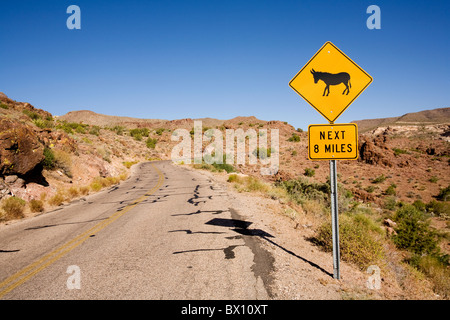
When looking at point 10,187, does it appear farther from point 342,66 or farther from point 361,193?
point 361,193

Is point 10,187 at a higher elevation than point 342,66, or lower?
lower

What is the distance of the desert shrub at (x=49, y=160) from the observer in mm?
15062

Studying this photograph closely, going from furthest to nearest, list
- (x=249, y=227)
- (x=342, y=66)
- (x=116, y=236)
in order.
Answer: (x=249, y=227) → (x=116, y=236) → (x=342, y=66)

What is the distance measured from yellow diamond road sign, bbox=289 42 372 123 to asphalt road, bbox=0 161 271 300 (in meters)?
3.04

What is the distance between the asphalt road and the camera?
371cm

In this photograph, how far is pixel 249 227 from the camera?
22.4ft

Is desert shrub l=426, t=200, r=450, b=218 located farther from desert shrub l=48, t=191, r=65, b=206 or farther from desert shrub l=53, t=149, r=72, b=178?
desert shrub l=53, t=149, r=72, b=178

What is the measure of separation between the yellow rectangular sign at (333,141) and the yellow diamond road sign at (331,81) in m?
0.24

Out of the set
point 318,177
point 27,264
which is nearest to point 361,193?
point 318,177

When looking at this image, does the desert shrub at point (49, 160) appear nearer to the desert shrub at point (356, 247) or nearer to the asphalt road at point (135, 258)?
the asphalt road at point (135, 258)

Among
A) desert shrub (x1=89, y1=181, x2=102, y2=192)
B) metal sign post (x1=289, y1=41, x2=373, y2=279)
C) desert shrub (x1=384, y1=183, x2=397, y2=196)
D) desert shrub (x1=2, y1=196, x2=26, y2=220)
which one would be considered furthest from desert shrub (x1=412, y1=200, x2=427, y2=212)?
desert shrub (x1=2, y1=196, x2=26, y2=220)

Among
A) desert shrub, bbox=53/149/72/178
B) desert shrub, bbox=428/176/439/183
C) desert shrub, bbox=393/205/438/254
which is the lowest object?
desert shrub, bbox=393/205/438/254
